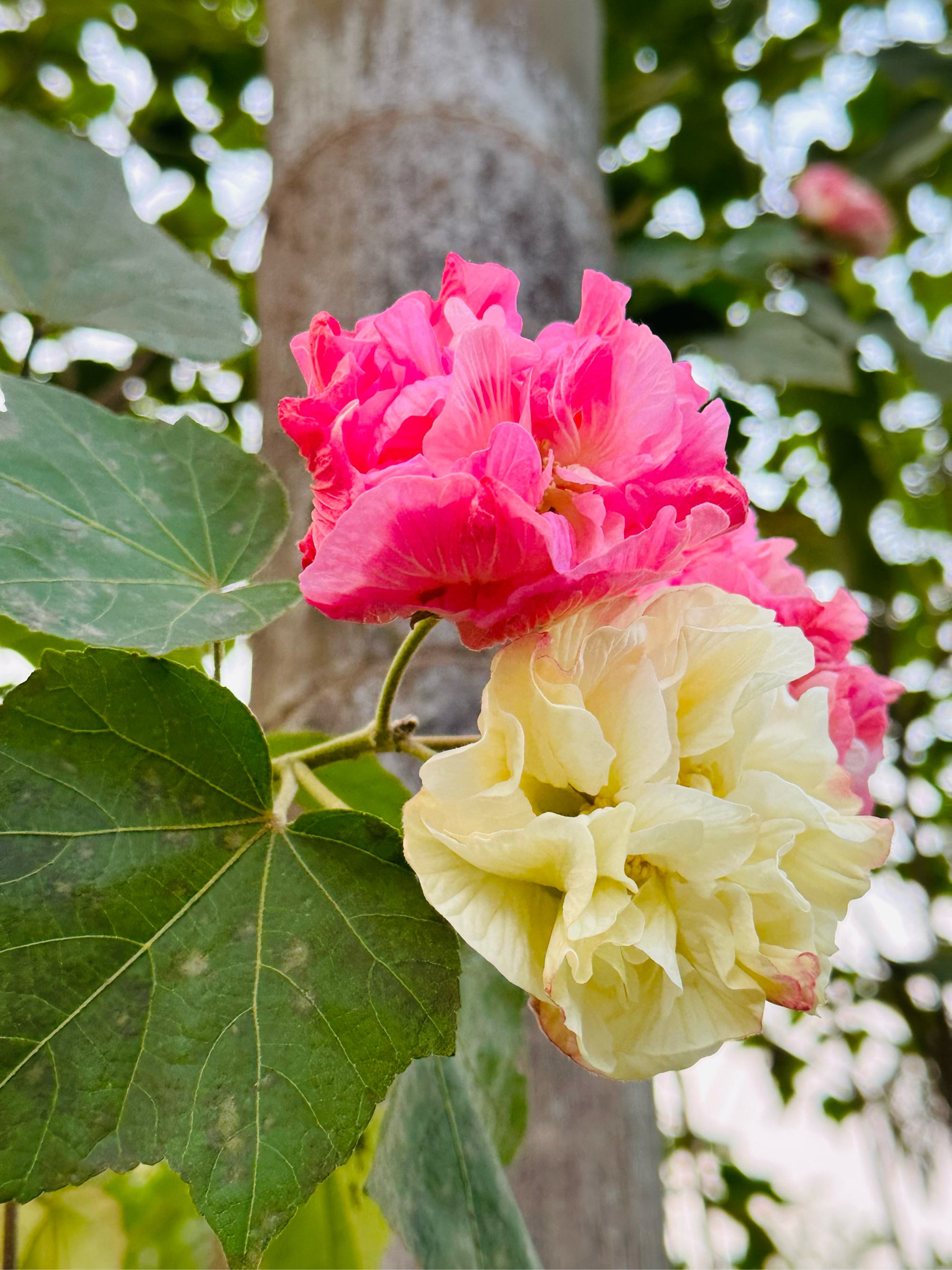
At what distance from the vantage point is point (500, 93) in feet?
2.78

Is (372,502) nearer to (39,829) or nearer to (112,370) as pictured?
(39,829)

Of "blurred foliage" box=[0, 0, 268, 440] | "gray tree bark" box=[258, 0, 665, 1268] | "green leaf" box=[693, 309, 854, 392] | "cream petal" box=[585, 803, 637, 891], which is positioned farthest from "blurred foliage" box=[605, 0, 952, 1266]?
"cream petal" box=[585, 803, 637, 891]

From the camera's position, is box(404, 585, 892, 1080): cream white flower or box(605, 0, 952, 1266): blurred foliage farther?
box(605, 0, 952, 1266): blurred foliage

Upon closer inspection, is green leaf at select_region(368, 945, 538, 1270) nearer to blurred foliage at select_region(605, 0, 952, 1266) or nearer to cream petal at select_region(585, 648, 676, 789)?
cream petal at select_region(585, 648, 676, 789)

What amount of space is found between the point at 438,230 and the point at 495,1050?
610 mm

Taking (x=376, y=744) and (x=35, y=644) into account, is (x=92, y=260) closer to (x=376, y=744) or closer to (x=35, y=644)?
(x=35, y=644)

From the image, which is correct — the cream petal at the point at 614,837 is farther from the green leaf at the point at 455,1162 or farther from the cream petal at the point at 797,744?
the green leaf at the point at 455,1162

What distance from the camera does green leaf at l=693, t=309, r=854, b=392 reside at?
34.9 inches

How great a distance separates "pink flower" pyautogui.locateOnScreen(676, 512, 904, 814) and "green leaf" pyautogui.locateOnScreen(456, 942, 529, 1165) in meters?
0.20

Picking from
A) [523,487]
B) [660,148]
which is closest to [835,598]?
[523,487]

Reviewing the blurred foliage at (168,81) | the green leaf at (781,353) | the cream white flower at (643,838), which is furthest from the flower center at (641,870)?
the blurred foliage at (168,81)

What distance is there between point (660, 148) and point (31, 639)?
1.19 m

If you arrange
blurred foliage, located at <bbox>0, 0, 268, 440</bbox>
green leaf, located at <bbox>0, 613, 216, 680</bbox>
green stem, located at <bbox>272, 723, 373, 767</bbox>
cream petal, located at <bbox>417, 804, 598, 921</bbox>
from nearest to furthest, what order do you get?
cream petal, located at <bbox>417, 804, 598, 921</bbox> → green stem, located at <bbox>272, 723, 373, 767</bbox> → green leaf, located at <bbox>0, 613, 216, 680</bbox> → blurred foliage, located at <bbox>0, 0, 268, 440</bbox>

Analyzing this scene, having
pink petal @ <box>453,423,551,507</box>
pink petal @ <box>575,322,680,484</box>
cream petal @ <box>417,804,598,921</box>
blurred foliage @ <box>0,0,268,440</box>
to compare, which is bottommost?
cream petal @ <box>417,804,598,921</box>
